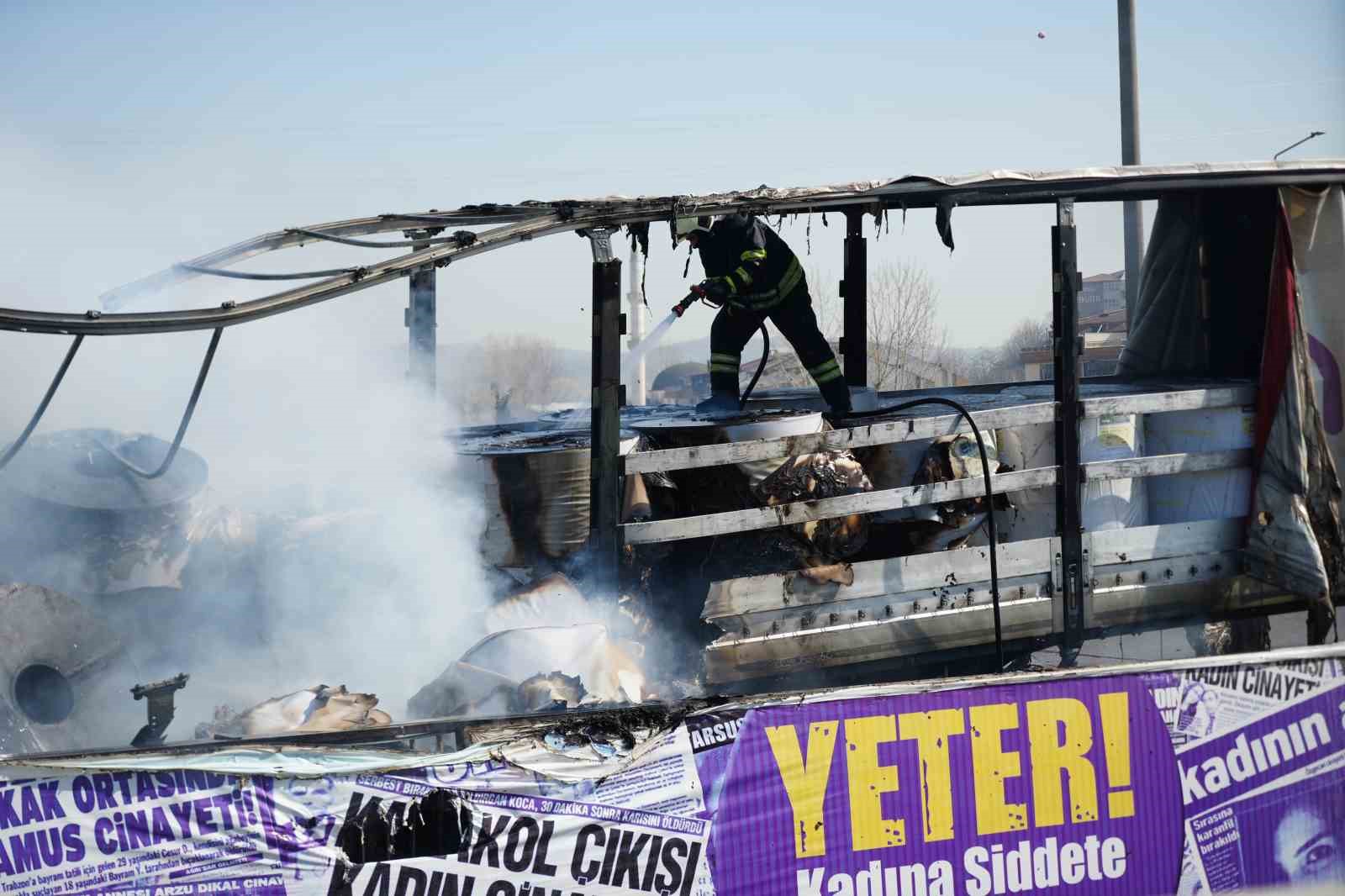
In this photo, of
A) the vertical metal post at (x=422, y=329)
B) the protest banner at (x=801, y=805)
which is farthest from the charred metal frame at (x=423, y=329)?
the protest banner at (x=801, y=805)

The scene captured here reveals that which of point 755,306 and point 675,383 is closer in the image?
point 755,306

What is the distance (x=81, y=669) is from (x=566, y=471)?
234 centimetres

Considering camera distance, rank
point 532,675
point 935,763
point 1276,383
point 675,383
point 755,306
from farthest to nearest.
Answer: point 675,383
point 755,306
point 1276,383
point 532,675
point 935,763

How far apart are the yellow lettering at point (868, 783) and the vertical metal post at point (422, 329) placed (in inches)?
145

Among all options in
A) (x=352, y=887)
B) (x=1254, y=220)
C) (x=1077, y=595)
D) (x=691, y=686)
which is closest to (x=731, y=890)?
(x=352, y=887)

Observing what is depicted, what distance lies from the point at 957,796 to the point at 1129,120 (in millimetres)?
9891

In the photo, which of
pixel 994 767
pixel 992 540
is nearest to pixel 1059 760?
pixel 994 767

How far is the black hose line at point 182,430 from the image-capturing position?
4.27 m

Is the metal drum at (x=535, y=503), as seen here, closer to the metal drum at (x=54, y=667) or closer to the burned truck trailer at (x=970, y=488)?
the burned truck trailer at (x=970, y=488)

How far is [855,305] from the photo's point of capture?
6.90 metres

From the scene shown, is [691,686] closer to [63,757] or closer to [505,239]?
[505,239]

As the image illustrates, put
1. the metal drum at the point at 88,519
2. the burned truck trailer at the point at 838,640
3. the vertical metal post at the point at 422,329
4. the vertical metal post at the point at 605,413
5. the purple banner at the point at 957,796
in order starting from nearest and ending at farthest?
the burned truck trailer at the point at 838,640 → the purple banner at the point at 957,796 → the vertical metal post at the point at 605,413 → the metal drum at the point at 88,519 → the vertical metal post at the point at 422,329

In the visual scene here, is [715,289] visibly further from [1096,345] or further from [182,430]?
[1096,345]

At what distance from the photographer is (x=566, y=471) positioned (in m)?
5.39
